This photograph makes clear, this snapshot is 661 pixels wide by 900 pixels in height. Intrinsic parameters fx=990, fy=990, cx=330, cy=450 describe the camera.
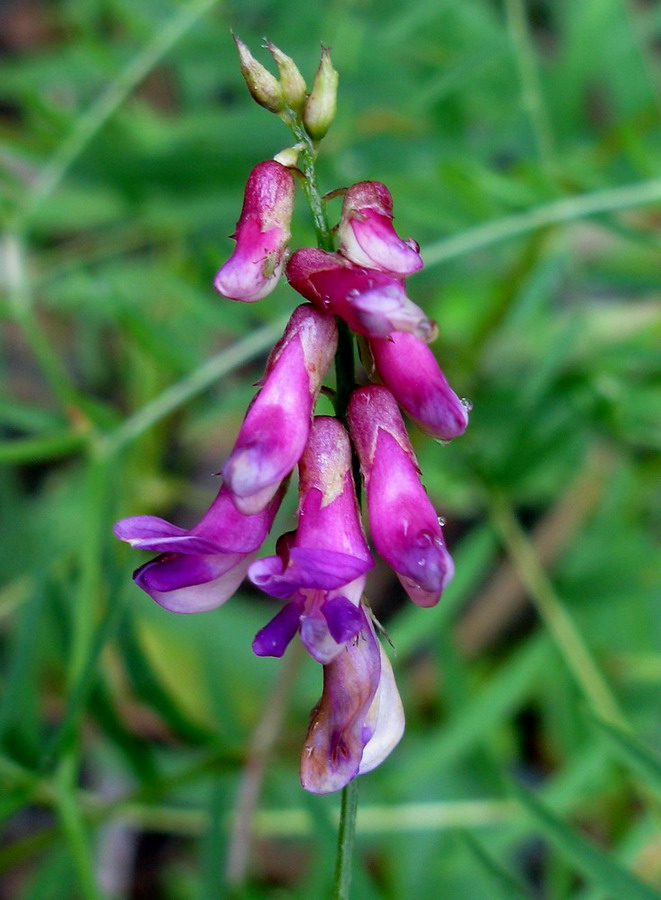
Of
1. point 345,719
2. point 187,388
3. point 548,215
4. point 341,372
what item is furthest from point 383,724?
point 548,215

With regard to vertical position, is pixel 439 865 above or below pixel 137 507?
below

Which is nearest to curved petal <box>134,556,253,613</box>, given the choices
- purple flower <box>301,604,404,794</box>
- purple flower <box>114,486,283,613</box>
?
purple flower <box>114,486,283,613</box>

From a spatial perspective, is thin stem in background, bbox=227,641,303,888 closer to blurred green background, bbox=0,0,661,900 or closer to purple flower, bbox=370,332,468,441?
blurred green background, bbox=0,0,661,900

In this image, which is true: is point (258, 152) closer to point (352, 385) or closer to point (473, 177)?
point (473, 177)

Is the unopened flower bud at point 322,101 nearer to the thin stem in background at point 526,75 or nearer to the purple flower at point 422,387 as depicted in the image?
the purple flower at point 422,387

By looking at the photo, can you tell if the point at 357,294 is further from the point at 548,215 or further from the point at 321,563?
the point at 548,215

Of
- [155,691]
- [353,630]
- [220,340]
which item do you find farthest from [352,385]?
[220,340]

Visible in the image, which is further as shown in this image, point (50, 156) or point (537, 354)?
point (537, 354)
